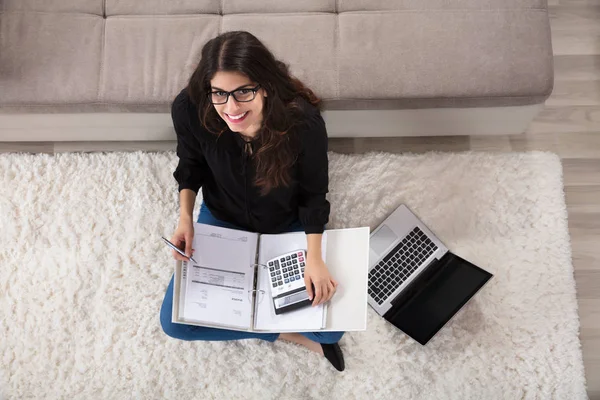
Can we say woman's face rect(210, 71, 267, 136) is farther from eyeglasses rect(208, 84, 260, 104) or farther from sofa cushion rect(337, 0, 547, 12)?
sofa cushion rect(337, 0, 547, 12)

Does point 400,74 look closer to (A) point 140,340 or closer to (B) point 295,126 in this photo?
(B) point 295,126

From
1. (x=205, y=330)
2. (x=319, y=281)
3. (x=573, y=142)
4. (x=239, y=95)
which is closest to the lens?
(x=239, y=95)

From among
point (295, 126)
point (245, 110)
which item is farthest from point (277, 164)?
point (245, 110)

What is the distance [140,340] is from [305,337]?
62cm

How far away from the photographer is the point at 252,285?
159 cm

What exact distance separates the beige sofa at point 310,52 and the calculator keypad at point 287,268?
52 cm

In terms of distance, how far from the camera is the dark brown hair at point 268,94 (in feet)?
3.71

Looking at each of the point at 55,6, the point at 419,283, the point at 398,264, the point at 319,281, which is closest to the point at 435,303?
the point at 419,283

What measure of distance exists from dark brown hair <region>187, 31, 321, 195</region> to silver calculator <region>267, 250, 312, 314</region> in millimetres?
237

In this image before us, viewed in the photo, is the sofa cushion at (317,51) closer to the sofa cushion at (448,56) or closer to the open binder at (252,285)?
the sofa cushion at (448,56)

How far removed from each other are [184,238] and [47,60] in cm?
80

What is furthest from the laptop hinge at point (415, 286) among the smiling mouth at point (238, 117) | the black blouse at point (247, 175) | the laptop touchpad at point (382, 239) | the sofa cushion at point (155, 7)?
the sofa cushion at point (155, 7)

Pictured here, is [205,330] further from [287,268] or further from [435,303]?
[435,303]

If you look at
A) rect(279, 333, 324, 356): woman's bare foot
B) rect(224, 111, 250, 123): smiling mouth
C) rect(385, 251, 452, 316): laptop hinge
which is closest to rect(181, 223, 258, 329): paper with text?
rect(279, 333, 324, 356): woman's bare foot
